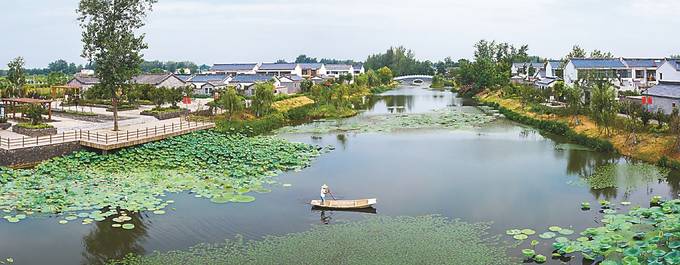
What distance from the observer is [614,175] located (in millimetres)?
20297

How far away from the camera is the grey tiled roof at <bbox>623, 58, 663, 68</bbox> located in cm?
5122

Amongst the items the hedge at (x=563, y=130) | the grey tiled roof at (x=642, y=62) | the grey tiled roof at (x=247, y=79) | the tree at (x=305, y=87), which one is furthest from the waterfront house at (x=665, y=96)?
the tree at (x=305, y=87)

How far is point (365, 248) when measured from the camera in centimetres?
1305

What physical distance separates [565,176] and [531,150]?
220 inches

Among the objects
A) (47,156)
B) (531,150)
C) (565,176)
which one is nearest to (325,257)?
(565,176)

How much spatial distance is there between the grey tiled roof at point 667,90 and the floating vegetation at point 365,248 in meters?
20.3

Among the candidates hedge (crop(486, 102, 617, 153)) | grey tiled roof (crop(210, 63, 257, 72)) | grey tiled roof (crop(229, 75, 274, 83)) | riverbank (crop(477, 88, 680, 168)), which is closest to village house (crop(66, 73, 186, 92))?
grey tiled roof (crop(229, 75, 274, 83))

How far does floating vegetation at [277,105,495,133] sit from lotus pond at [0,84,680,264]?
735cm

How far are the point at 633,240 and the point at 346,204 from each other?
24.7 ft

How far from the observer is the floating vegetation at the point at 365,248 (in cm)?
1239

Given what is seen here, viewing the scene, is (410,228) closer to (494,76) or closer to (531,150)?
(531,150)

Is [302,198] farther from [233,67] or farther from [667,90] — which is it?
[233,67]

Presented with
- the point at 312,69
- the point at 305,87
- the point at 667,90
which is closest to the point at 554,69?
the point at 305,87

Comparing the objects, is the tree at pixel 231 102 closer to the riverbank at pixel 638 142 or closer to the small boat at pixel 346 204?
the small boat at pixel 346 204
